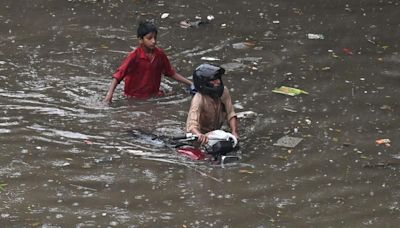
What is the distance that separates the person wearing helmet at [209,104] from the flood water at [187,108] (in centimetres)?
30

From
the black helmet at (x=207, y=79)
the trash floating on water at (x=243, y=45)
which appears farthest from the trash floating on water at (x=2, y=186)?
the trash floating on water at (x=243, y=45)

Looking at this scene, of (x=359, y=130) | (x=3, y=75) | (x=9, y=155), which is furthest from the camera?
(x=3, y=75)

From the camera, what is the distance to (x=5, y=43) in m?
10.1

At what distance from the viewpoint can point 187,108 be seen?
818 cm

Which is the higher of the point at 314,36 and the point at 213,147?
the point at 213,147

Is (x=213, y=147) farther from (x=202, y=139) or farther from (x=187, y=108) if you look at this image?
(x=187, y=108)

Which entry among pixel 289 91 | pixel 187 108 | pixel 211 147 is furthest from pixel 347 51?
pixel 211 147

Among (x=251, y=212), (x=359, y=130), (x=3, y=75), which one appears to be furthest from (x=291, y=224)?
(x=3, y=75)

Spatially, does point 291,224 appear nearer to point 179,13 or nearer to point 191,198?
point 191,198

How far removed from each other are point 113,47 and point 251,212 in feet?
16.2

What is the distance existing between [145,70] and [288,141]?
1978 mm

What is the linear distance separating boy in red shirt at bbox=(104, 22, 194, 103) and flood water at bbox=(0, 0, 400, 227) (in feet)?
0.48

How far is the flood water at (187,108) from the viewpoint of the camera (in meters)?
5.75

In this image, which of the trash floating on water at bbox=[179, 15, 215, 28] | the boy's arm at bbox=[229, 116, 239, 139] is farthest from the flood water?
the boy's arm at bbox=[229, 116, 239, 139]
